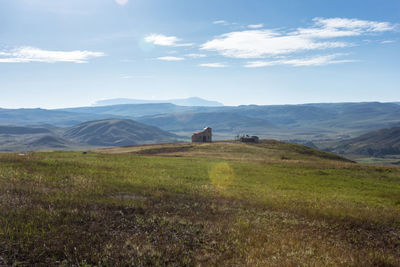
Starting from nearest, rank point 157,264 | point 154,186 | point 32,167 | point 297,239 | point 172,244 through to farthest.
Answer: point 157,264
point 172,244
point 297,239
point 154,186
point 32,167

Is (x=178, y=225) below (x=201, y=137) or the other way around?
the other way around

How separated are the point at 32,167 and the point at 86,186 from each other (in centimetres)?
1055

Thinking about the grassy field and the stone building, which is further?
the stone building

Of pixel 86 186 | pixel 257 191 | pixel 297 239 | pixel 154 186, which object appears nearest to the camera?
pixel 297 239

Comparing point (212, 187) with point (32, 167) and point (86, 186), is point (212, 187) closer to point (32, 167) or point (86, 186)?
point (86, 186)

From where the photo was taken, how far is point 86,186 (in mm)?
19422

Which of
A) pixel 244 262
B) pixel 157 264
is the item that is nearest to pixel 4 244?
pixel 157 264

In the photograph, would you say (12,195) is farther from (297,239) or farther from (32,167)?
(297,239)

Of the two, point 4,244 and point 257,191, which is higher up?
point 4,244

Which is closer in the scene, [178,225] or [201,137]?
[178,225]

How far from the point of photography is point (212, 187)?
79.6 feet

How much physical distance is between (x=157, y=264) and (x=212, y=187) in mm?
15015

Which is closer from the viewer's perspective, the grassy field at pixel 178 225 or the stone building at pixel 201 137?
the grassy field at pixel 178 225

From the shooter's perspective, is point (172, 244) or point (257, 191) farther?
point (257, 191)
